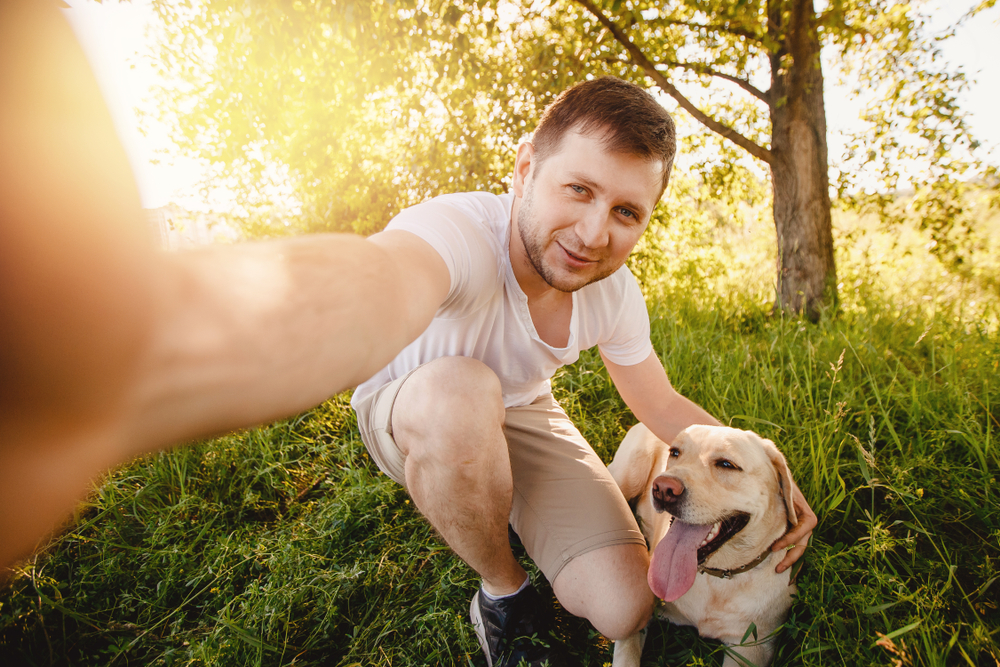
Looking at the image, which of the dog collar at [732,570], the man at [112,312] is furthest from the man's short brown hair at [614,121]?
the dog collar at [732,570]

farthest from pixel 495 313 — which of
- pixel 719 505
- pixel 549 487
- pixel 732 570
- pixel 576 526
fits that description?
pixel 732 570

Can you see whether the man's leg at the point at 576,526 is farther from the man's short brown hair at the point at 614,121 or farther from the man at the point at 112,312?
the man at the point at 112,312

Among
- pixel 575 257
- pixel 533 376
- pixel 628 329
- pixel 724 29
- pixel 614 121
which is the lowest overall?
pixel 533 376

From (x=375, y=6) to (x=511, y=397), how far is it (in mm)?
3004

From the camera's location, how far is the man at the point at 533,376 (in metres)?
1.55

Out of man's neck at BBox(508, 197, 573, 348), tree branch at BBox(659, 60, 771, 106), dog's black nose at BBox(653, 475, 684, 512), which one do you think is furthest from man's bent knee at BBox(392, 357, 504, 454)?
tree branch at BBox(659, 60, 771, 106)

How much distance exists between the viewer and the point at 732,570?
171 cm

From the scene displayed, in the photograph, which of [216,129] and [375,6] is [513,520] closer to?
[375,6]

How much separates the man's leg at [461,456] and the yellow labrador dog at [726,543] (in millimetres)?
543

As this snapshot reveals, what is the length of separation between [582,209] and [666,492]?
3.38ft

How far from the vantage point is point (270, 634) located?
66.7 inches

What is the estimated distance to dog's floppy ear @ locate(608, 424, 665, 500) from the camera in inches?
92.2

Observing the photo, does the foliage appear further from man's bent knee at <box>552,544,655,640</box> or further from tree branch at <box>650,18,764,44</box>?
man's bent knee at <box>552,544,655,640</box>

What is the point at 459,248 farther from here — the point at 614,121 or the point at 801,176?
the point at 801,176
